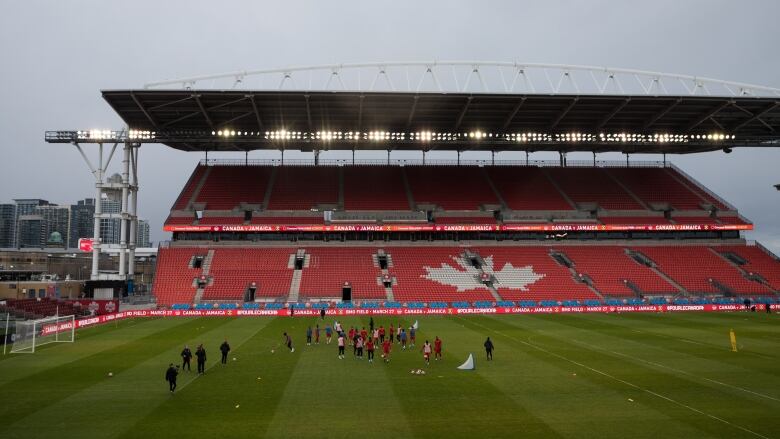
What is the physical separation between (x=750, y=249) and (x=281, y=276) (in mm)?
54772

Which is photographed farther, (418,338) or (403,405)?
(418,338)

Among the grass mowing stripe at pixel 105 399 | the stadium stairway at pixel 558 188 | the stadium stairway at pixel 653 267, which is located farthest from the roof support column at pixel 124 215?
the stadium stairway at pixel 653 267

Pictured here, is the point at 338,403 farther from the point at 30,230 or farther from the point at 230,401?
the point at 30,230

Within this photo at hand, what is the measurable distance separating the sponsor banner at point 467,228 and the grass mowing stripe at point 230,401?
3521 centimetres

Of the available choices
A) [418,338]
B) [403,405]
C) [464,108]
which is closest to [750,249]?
[464,108]

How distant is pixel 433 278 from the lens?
54.0 m

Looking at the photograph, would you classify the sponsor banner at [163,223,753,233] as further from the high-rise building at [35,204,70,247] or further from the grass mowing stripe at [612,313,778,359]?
the high-rise building at [35,204,70,247]

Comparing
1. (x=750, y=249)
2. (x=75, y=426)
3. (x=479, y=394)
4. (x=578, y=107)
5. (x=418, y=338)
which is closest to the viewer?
(x=75, y=426)

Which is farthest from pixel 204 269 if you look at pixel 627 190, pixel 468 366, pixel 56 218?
pixel 56 218

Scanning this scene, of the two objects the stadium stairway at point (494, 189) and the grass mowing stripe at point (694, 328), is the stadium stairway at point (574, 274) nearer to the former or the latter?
the grass mowing stripe at point (694, 328)

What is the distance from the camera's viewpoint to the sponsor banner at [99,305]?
4309 cm

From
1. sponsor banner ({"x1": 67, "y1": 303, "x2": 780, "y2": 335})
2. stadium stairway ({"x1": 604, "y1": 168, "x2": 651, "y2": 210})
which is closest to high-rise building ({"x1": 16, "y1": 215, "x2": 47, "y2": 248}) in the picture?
sponsor banner ({"x1": 67, "y1": 303, "x2": 780, "y2": 335})

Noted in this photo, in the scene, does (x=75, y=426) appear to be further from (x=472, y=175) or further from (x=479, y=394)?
(x=472, y=175)

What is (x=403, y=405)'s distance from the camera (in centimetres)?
1623
